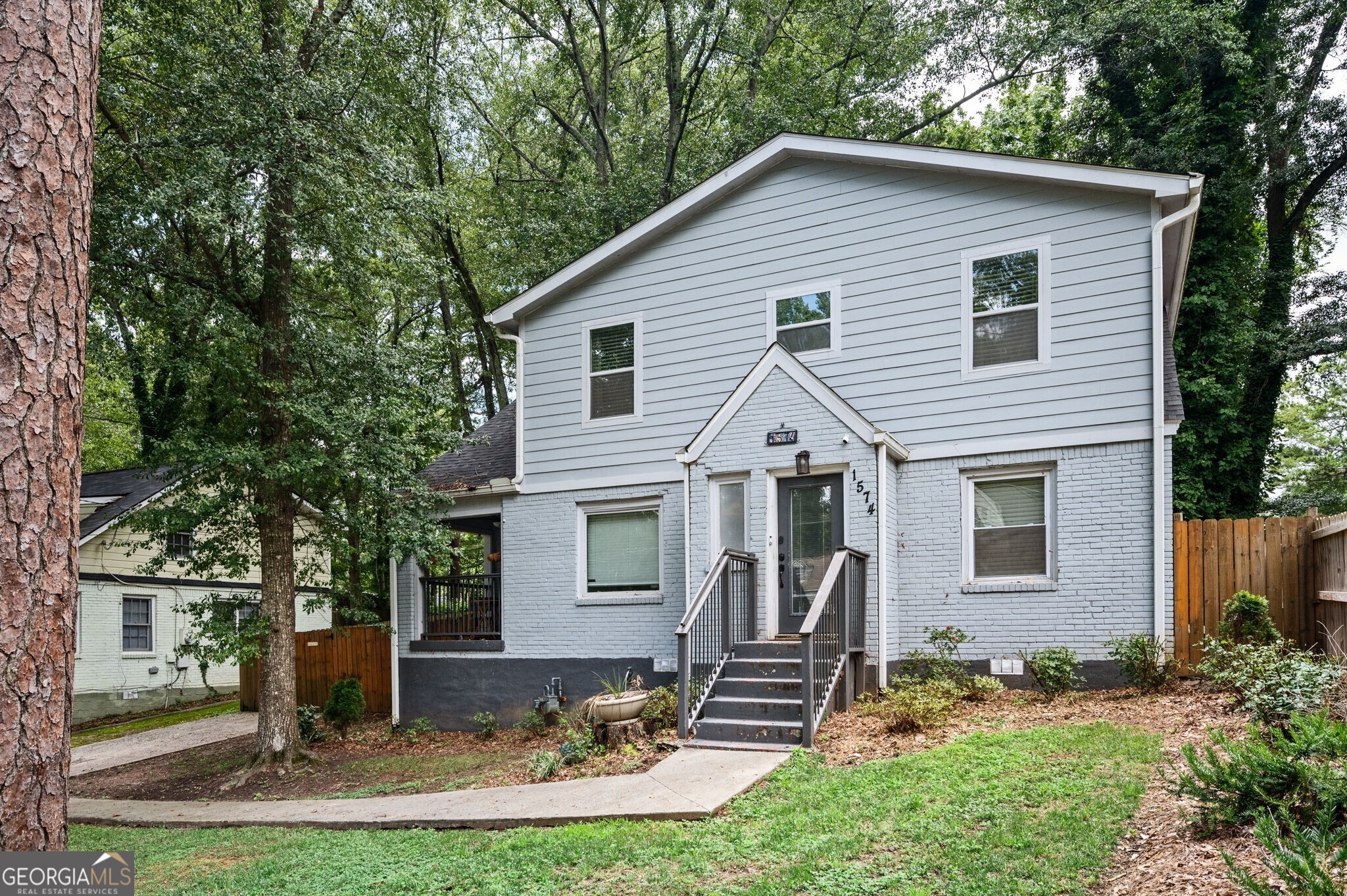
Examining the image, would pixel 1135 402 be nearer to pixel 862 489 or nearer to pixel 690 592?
pixel 862 489

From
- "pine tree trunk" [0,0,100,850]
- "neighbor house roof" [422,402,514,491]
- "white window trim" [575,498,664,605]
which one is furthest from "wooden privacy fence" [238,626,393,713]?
"pine tree trunk" [0,0,100,850]

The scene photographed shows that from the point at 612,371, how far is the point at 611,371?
0.02 meters

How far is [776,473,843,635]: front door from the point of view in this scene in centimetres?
1044

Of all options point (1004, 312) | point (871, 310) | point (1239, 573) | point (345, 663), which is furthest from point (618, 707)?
point (345, 663)

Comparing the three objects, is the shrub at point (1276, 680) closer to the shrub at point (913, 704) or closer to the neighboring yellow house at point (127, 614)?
the shrub at point (913, 704)

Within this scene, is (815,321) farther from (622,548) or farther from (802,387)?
(622,548)

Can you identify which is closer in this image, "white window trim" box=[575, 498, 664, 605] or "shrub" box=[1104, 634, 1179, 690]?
"shrub" box=[1104, 634, 1179, 690]

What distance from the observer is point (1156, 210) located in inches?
380

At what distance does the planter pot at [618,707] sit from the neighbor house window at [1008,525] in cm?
405

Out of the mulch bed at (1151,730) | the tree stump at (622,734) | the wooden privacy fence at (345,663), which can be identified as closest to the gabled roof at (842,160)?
the mulch bed at (1151,730)

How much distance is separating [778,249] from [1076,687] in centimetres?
650

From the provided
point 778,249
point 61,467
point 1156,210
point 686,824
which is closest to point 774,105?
point 778,249

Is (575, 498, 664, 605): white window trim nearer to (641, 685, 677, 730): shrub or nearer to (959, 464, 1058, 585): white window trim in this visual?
(641, 685, 677, 730): shrub

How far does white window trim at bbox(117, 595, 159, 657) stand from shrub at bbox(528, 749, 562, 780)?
1416 cm
